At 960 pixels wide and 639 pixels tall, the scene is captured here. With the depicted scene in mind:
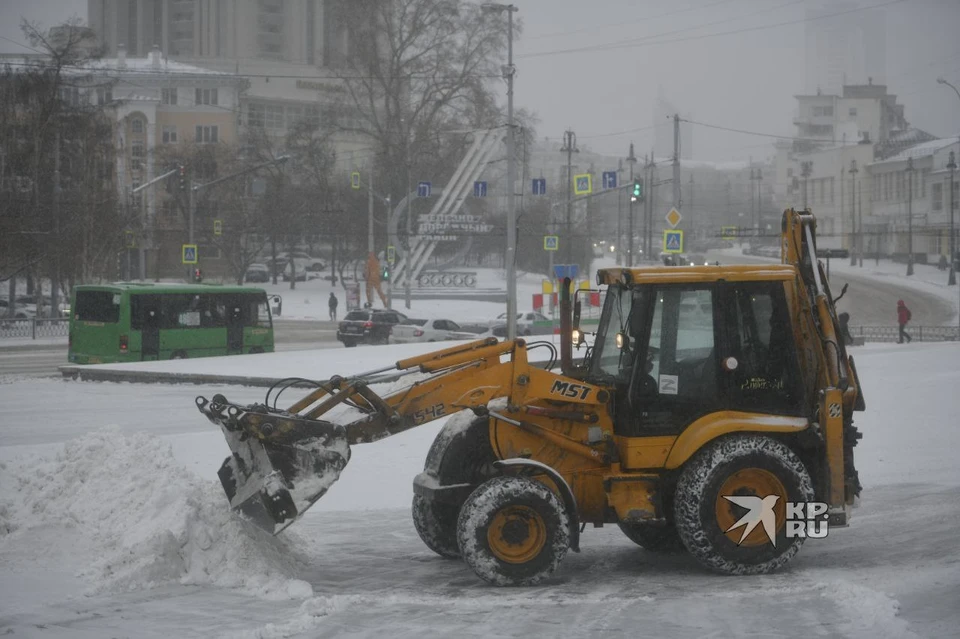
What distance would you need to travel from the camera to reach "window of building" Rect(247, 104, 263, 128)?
342 ft

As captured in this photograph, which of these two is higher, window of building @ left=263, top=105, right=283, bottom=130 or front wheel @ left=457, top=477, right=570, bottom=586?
window of building @ left=263, top=105, right=283, bottom=130

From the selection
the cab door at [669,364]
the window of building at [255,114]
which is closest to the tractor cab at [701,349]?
the cab door at [669,364]

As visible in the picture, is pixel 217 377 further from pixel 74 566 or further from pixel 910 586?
pixel 910 586

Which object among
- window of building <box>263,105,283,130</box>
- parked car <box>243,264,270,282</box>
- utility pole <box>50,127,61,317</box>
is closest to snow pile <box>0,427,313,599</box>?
utility pole <box>50,127,61,317</box>

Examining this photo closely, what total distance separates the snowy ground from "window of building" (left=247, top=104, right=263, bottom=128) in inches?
3773

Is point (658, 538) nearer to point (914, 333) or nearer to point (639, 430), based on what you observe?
point (639, 430)

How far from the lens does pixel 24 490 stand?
30.0 ft

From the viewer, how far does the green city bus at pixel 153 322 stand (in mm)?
32562

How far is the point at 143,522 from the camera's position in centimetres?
863

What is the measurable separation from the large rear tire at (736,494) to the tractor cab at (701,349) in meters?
0.34

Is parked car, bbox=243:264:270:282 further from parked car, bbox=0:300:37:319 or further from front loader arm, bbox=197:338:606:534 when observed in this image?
front loader arm, bbox=197:338:606:534

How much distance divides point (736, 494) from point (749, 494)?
0.35 feet

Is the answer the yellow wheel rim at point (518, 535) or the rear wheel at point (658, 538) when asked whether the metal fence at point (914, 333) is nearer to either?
the rear wheel at point (658, 538)

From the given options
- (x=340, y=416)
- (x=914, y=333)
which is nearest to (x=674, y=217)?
(x=340, y=416)
